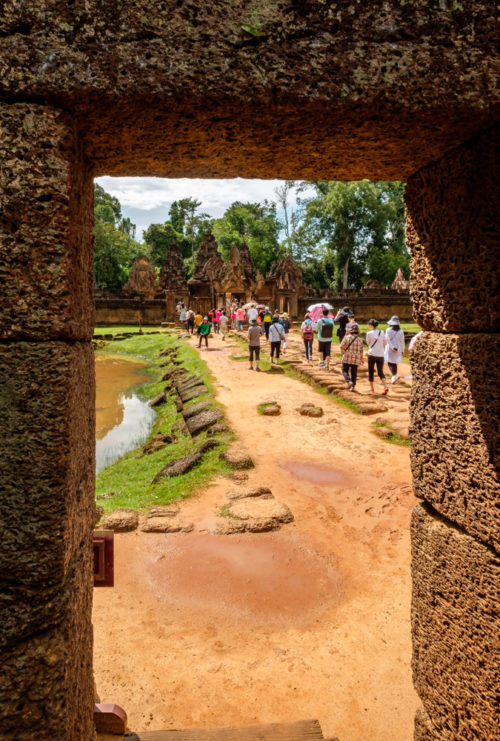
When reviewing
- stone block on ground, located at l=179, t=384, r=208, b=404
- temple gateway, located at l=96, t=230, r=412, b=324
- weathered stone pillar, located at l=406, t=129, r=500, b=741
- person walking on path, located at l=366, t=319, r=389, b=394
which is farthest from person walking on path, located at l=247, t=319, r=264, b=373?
temple gateway, located at l=96, t=230, r=412, b=324

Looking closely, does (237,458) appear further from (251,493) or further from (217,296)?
(217,296)

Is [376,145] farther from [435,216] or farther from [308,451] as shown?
[308,451]

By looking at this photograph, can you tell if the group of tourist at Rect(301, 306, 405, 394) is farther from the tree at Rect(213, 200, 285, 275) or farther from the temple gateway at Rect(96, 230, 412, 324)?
the tree at Rect(213, 200, 285, 275)

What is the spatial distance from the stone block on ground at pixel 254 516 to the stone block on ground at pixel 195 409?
14.2 feet

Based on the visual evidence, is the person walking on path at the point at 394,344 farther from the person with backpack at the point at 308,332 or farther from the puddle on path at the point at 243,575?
the puddle on path at the point at 243,575

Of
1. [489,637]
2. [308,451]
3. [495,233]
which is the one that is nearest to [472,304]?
[495,233]

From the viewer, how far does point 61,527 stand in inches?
57.6

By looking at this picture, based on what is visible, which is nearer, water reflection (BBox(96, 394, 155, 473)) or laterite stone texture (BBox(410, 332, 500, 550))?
laterite stone texture (BBox(410, 332, 500, 550))

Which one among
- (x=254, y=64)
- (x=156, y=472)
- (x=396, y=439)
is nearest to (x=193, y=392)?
(x=156, y=472)

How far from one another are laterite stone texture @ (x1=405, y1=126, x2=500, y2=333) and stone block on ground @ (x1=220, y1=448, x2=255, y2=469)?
16.1 feet

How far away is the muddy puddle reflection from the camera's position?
34.4 ft

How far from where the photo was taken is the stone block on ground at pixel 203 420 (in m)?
8.74

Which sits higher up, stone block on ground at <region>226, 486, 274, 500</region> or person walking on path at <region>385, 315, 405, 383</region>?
person walking on path at <region>385, 315, 405, 383</region>

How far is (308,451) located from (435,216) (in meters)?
5.87
